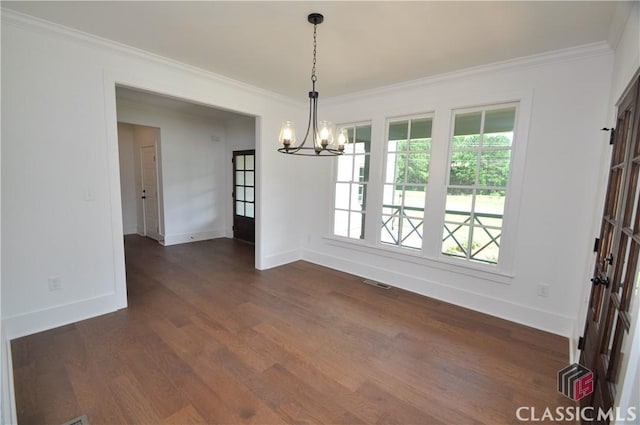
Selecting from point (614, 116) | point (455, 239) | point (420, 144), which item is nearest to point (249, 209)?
point (420, 144)

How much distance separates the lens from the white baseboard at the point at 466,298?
2.70 meters

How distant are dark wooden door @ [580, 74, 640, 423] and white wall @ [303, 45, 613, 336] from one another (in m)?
0.55

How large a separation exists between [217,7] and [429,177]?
269 cm

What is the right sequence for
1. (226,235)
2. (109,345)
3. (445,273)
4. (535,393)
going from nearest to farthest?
(535,393) < (109,345) < (445,273) < (226,235)

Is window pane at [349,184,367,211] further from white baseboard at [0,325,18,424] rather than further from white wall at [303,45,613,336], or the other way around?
white baseboard at [0,325,18,424]

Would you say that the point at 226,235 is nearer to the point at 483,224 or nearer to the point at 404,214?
the point at 404,214

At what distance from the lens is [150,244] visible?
5551 mm

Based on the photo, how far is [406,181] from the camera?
3.66m

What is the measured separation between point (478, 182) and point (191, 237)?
534cm

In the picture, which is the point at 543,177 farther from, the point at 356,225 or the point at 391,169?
the point at 356,225

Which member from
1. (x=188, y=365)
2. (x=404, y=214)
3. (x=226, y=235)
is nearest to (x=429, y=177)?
(x=404, y=214)

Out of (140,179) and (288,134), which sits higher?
(288,134)

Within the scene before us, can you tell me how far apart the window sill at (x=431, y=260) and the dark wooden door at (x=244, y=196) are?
2257 millimetres

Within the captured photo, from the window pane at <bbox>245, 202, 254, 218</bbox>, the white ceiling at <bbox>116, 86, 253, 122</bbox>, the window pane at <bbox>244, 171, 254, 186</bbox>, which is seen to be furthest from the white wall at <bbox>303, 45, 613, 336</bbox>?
the window pane at <bbox>245, 202, 254, 218</bbox>
